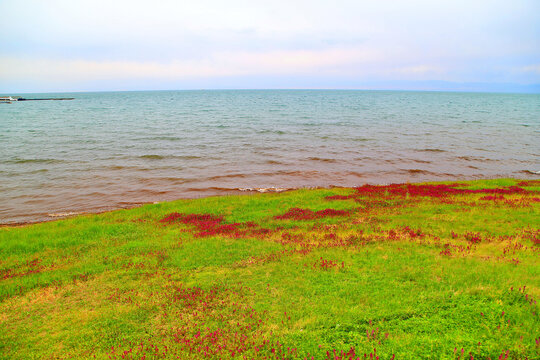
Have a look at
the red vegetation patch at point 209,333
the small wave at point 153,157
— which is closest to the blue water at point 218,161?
the small wave at point 153,157

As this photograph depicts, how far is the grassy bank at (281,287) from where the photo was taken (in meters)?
6.13

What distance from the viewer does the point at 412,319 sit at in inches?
258

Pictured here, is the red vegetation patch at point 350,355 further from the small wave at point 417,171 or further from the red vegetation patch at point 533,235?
the small wave at point 417,171

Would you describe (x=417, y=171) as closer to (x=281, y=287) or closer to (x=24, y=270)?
(x=281, y=287)

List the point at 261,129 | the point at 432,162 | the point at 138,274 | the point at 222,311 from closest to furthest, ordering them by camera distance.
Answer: the point at 222,311
the point at 138,274
the point at 432,162
the point at 261,129

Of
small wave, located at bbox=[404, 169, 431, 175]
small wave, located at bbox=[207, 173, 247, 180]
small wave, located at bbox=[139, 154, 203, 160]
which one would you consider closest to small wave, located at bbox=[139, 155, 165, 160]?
small wave, located at bbox=[139, 154, 203, 160]

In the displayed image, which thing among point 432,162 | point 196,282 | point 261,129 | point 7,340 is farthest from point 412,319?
point 261,129

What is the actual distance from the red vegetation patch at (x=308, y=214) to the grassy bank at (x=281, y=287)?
0.47 ft

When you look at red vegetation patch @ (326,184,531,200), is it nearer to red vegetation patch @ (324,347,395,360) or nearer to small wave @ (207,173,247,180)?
small wave @ (207,173,247,180)

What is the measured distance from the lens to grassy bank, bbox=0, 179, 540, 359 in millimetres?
6129

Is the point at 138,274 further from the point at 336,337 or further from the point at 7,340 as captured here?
the point at 336,337

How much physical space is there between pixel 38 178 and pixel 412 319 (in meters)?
30.2

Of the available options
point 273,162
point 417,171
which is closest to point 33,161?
point 273,162

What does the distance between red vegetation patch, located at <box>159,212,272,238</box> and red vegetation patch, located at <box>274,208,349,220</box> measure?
192 centimetres
